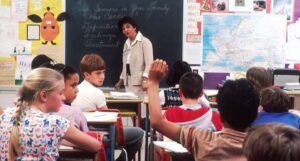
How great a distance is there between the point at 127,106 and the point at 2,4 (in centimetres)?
236

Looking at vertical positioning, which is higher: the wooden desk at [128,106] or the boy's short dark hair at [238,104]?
the boy's short dark hair at [238,104]

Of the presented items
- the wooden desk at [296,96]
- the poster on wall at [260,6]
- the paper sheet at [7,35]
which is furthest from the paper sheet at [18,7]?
the wooden desk at [296,96]

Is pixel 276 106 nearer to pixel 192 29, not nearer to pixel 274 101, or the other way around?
pixel 274 101

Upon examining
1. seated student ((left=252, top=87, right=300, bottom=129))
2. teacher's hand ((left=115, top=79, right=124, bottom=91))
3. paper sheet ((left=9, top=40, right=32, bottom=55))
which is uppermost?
paper sheet ((left=9, top=40, right=32, bottom=55))

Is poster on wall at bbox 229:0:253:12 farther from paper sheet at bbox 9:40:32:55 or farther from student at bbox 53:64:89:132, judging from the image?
student at bbox 53:64:89:132

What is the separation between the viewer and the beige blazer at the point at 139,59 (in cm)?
652

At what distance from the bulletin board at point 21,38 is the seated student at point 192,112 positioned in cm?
351

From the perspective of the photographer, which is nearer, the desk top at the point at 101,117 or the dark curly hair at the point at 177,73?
the desk top at the point at 101,117

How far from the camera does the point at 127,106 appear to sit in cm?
579

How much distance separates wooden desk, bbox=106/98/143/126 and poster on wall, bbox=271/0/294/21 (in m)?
2.47

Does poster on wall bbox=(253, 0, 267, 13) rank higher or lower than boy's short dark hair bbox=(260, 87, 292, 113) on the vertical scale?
higher

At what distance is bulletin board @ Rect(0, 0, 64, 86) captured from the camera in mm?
6684

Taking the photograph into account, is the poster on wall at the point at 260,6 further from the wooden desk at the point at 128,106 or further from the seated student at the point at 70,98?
the seated student at the point at 70,98

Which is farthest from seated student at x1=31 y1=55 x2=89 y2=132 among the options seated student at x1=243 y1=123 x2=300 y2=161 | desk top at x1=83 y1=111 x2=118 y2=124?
seated student at x1=243 y1=123 x2=300 y2=161
